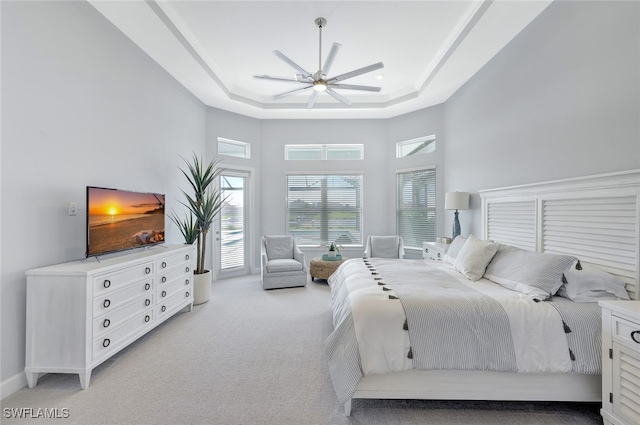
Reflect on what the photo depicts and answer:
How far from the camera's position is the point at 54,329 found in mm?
2125

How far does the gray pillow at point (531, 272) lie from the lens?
83.9 inches

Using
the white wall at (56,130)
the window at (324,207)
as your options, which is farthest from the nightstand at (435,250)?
the white wall at (56,130)

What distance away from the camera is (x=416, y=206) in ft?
18.2

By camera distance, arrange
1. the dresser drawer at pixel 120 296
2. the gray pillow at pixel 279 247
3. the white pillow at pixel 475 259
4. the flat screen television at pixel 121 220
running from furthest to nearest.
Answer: the gray pillow at pixel 279 247
the white pillow at pixel 475 259
the flat screen television at pixel 121 220
the dresser drawer at pixel 120 296

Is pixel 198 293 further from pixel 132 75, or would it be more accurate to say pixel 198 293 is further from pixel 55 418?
pixel 132 75

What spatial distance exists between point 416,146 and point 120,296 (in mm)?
5290

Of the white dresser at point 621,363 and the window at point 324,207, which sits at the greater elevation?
the window at point 324,207

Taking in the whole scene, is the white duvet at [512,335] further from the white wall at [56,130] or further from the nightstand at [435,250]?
the white wall at [56,130]

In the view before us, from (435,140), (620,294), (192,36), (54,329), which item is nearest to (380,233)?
(435,140)

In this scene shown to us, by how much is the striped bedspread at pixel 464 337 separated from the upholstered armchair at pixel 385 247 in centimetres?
329

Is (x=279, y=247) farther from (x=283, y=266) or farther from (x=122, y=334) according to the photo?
(x=122, y=334)

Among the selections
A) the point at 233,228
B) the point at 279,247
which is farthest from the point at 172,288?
the point at 233,228

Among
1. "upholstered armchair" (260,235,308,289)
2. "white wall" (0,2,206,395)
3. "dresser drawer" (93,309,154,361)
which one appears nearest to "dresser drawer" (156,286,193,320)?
"dresser drawer" (93,309,154,361)

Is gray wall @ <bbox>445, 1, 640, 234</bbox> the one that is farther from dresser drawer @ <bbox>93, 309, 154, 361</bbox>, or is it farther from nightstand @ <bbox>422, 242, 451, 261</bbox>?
dresser drawer @ <bbox>93, 309, 154, 361</bbox>
